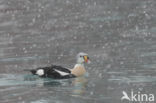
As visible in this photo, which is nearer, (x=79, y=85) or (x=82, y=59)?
(x=79, y=85)

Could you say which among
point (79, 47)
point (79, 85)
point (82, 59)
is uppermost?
point (79, 47)

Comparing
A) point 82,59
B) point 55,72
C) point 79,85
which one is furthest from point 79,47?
point 79,85

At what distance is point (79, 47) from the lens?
73.1 feet

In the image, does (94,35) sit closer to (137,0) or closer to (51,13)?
(51,13)

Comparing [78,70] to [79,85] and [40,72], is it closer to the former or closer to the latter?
[40,72]

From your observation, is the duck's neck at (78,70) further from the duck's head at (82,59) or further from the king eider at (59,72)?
the duck's head at (82,59)

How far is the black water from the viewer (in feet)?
51.7

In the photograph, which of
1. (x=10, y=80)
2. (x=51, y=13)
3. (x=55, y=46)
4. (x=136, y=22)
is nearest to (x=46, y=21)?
(x=51, y=13)

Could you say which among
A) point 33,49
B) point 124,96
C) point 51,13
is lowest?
point 124,96

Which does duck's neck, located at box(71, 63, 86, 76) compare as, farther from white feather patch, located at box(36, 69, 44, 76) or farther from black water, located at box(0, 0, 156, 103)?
white feather patch, located at box(36, 69, 44, 76)

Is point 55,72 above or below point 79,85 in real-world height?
above

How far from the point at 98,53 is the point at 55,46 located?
8.11 ft

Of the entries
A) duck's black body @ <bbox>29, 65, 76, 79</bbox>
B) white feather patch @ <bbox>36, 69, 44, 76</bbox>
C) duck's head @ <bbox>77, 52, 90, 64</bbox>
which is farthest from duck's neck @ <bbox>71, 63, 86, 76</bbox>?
white feather patch @ <bbox>36, 69, 44, 76</bbox>

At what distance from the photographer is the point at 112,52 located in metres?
20.9
